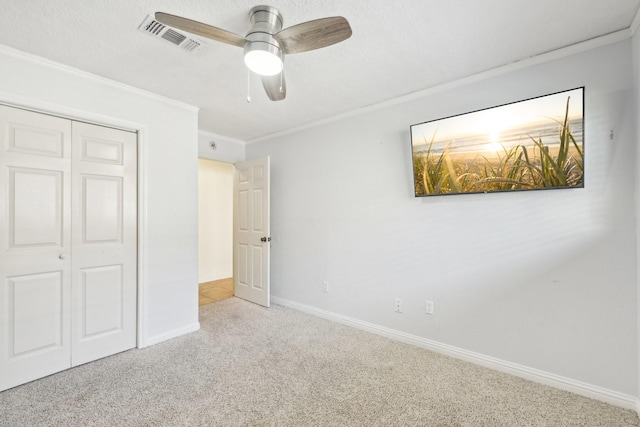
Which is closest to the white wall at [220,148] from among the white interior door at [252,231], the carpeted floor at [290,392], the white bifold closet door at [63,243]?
the white interior door at [252,231]

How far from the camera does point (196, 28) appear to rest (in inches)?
58.6

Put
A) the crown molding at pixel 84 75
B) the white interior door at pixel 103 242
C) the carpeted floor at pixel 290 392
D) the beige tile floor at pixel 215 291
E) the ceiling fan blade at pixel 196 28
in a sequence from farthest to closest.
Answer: the beige tile floor at pixel 215 291 → the white interior door at pixel 103 242 → the crown molding at pixel 84 75 → the carpeted floor at pixel 290 392 → the ceiling fan blade at pixel 196 28

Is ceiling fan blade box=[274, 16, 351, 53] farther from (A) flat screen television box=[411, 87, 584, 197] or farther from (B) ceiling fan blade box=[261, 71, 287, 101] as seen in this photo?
(A) flat screen television box=[411, 87, 584, 197]

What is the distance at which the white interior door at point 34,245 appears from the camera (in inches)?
82.2

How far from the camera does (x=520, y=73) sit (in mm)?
2266

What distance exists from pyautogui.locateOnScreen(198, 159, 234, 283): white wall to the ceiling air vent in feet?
11.7

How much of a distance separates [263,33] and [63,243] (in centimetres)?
229

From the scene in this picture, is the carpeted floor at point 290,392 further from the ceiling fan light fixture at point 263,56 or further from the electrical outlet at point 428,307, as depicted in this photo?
the ceiling fan light fixture at point 263,56

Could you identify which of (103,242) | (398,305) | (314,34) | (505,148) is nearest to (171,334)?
(103,242)

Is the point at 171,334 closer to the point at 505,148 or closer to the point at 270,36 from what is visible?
the point at 270,36

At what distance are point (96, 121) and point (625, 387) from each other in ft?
14.7

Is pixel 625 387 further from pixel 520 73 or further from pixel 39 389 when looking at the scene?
pixel 39 389

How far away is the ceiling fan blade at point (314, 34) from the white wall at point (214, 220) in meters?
4.20

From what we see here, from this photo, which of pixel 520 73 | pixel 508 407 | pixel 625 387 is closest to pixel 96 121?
pixel 520 73
